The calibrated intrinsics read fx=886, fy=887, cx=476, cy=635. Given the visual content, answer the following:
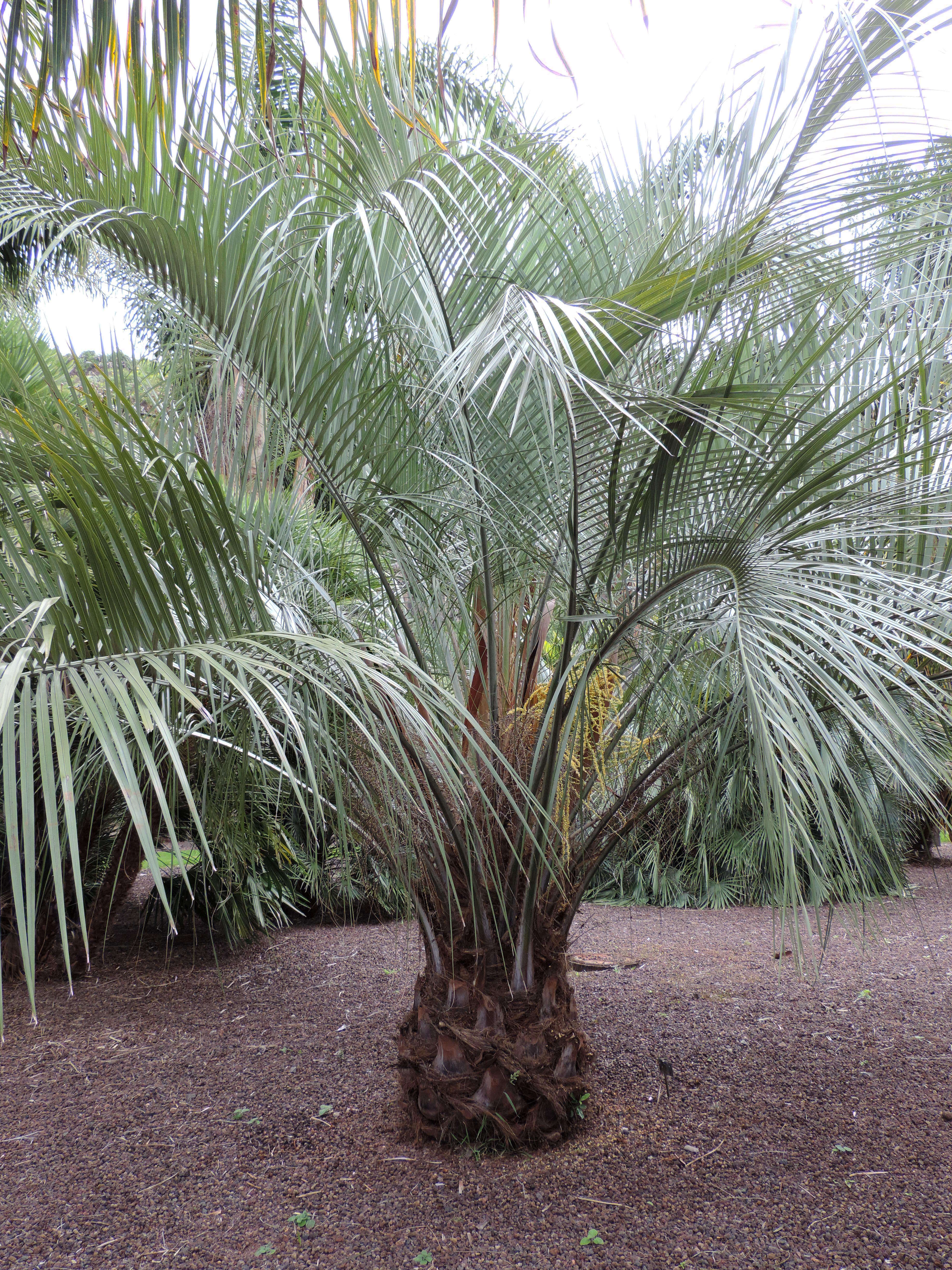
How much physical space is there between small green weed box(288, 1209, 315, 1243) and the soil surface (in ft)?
0.05

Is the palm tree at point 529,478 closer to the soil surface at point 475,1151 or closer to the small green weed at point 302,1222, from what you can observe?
the soil surface at point 475,1151

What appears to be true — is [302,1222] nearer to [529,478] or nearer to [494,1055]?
[494,1055]

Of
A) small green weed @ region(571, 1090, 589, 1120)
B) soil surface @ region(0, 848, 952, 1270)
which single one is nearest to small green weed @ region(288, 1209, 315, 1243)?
soil surface @ region(0, 848, 952, 1270)

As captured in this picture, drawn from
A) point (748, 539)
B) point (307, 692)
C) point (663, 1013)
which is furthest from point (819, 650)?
point (663, 1013)

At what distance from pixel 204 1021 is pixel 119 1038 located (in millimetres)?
320

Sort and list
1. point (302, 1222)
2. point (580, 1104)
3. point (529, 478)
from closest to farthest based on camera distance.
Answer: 1. point (302, 1222)
2. point (529, 478)
3. point (580, 1104)

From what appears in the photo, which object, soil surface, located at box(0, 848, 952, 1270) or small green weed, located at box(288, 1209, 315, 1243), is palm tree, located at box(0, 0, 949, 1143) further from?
small green weed, located at box(288, 1209, 315, 1243)

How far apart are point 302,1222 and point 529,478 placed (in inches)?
72.4

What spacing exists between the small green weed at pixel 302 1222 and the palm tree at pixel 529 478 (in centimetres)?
39

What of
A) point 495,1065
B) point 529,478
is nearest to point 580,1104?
point 495,1065

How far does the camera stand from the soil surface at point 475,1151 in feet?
6.37

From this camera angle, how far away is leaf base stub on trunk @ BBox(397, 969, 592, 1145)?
2271 millimetres

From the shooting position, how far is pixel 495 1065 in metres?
2.27

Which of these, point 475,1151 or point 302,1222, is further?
point 475,1151
